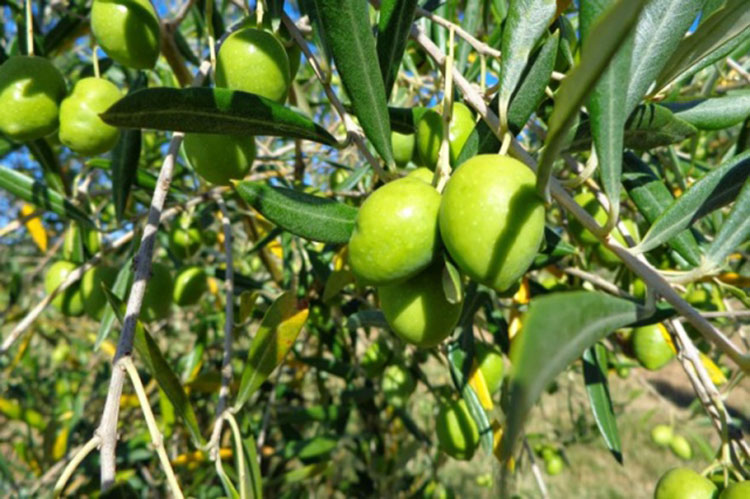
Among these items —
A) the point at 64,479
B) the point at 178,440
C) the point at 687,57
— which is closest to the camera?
the point at 64,479

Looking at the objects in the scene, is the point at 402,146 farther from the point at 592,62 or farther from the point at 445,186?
the point at 592,62

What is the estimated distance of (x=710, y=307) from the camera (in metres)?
1.50

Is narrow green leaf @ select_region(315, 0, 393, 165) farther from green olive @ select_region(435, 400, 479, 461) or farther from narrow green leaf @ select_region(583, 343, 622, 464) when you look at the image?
green olive @ select_region(435, 400, 479, 461)

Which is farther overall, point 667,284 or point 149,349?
point 149,349

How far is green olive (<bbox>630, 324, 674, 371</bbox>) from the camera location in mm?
1391

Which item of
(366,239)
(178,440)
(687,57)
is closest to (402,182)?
(366,239)

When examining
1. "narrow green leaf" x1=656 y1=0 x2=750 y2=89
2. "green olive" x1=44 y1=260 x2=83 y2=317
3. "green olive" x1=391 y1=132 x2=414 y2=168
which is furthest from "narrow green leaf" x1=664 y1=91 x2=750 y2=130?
"green olive" x1=44 y1=260 x2=83 y2=317

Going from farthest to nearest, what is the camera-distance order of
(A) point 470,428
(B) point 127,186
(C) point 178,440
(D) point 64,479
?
(C) point 178,440 → (A) point 470,428 → (B) point 127,186 → (D) point 64,479

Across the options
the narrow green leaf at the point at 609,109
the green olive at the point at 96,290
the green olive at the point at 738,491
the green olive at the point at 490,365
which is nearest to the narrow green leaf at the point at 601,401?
the green olive at the point at 490,365

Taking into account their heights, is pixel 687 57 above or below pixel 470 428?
above

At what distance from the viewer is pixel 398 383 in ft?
6.97

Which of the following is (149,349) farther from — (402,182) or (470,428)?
(470,428)

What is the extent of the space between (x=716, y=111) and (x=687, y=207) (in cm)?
35

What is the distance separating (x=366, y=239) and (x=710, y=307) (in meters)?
1.27
